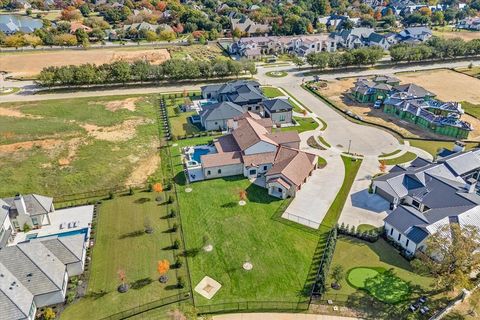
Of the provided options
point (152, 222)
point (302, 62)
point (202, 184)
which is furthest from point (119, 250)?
point (302, 62)

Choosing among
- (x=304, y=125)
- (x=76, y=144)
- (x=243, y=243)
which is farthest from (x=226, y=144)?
(x=76, y=144)

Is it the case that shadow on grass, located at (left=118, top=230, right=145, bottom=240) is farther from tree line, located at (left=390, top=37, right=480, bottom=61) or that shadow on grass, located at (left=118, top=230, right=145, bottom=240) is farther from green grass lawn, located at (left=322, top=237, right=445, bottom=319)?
tree line, located at (left=390, top=37, right=480, bottom=61)

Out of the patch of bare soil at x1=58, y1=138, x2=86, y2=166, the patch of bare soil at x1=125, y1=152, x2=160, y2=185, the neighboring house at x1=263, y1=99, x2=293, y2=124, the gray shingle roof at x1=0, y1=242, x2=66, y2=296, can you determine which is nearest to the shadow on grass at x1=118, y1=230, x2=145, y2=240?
the gray shingle roof at x1=0, y1=242, x2=66, y2=296

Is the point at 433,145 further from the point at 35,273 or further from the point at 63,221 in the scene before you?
the point at 35,273

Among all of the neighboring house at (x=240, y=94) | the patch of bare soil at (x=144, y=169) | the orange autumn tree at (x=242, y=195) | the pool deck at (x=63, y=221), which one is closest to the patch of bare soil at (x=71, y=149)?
the patch of bare soil at (x=144, y=169)

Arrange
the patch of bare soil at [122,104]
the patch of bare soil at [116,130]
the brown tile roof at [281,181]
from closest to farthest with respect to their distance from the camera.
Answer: the brown tile roof at [281,181]
the patch of bare soil at [116,130]
the patch of bare soil at [122,104]

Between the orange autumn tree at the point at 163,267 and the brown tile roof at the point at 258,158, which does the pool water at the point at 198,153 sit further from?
the orange autumn tree at the point at 163,267

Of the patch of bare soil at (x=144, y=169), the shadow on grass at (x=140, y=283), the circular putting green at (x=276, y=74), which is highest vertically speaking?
the circular putting green at (x=276, y=74)
